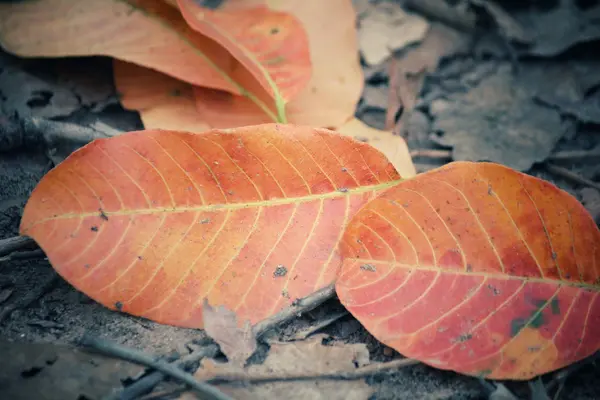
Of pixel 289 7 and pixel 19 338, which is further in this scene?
pixel 289 7

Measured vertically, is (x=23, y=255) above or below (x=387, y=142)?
below

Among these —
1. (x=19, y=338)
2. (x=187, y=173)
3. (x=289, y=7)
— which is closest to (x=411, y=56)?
(x=289, y=7)

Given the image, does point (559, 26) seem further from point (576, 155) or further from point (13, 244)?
point (13, 244)

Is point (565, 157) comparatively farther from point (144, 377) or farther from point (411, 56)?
point (144, 377)

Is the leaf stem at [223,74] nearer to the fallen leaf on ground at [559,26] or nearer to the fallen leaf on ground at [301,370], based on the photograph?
the fallen leaf on ground at [301,370]

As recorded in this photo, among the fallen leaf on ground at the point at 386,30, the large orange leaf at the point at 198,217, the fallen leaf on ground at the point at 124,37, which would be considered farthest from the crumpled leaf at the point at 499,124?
the fallen leaf on ground at the point at 124,37

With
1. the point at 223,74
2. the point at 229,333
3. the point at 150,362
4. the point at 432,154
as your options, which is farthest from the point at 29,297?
the point at 432,154
